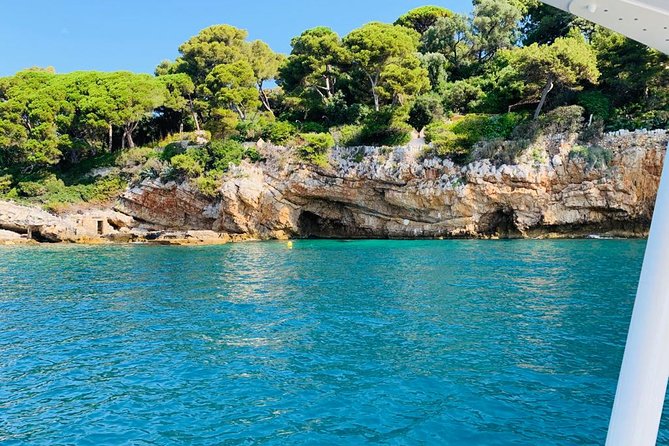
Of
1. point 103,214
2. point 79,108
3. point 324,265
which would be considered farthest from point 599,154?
point 79,108

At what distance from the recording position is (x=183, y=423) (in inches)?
274

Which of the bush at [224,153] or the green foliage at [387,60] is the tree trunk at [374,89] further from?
the bush at [224,153]

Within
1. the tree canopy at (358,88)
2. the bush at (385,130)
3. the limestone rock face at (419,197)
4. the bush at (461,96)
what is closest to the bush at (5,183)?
the tree canopy at (358,88)

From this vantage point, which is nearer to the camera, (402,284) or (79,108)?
(402,284)

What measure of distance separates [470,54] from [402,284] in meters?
42.3

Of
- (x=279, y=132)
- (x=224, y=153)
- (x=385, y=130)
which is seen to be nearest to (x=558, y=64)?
(x=385, y=130)

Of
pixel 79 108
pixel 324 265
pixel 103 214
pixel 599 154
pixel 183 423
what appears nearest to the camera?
pixel 183 423

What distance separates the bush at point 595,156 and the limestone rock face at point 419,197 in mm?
195

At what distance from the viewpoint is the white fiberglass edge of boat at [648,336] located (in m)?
1.84

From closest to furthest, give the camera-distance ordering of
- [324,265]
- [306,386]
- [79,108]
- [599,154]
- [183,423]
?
[183,423] → [306,386] → [324,265] → [599,154] → [79,108]

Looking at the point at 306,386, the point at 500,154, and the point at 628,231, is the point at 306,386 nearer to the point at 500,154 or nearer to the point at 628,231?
the point at 500,154

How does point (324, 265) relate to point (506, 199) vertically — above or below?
below

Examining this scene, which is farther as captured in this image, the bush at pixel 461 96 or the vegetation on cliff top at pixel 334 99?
the bush at pixel 461 96

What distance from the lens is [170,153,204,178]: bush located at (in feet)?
127
